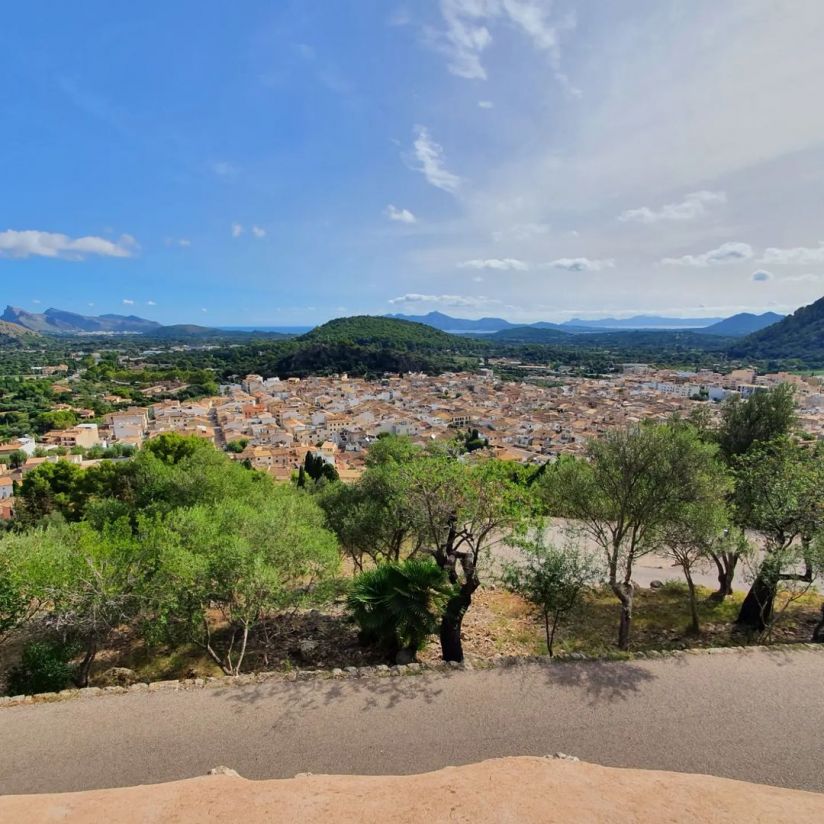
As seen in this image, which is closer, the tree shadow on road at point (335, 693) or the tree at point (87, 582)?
the tree shadow on road at point (335, 693)

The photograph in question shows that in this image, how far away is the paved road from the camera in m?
6.20

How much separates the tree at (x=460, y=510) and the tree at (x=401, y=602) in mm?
333

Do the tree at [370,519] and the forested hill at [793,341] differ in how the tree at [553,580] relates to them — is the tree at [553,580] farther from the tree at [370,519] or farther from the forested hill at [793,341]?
the forested hill at [793,341]

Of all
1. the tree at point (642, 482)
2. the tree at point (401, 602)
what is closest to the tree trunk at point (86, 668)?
the tree at point (401, 602)

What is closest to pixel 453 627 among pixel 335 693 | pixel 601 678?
pixel 335 693

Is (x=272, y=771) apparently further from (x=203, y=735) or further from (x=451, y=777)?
(x=451, y=777)

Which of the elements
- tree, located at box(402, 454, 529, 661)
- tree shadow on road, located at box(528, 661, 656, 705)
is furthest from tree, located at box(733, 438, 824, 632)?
tree, located at box(402, 454, 529, 661)

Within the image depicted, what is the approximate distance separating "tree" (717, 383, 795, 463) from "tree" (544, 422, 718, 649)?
5520 mm

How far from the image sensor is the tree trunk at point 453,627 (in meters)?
8.93

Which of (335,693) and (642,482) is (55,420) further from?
(642,482)

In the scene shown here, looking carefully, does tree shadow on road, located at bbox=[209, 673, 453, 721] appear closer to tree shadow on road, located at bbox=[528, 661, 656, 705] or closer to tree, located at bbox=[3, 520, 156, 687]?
tree shadow on road, located at bbox=[528, 661, 656, 705]

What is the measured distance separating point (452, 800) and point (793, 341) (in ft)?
673

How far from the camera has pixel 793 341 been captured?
15800cm

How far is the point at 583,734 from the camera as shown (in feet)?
22.1
